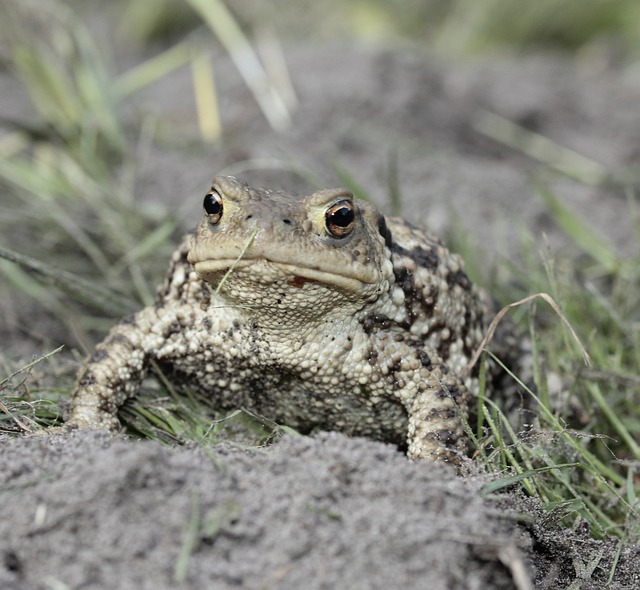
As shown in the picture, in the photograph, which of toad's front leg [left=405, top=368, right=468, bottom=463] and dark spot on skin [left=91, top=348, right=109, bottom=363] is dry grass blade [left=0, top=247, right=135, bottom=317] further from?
toad's front leg [left=405, top=368, right=468, bottom=463]

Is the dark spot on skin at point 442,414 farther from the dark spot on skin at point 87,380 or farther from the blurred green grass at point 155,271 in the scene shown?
the dark spot on skin at point 87,380

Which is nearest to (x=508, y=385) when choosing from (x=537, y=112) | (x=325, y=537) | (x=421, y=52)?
(x=325, y=537)

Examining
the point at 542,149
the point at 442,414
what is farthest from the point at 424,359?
the point at 542,149

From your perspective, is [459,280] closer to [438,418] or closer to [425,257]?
[425,257]

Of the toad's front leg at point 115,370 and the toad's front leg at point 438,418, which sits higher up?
the toad's front leg at point 115,370

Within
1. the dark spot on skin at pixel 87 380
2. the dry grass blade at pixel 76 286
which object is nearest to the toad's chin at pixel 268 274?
the dark spot on skin at pixel 87 380

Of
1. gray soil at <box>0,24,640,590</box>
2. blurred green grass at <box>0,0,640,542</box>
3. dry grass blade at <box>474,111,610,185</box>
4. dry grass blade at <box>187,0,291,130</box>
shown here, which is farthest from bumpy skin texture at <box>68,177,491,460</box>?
dry grass blade at <box>187,0,291,130</box>
